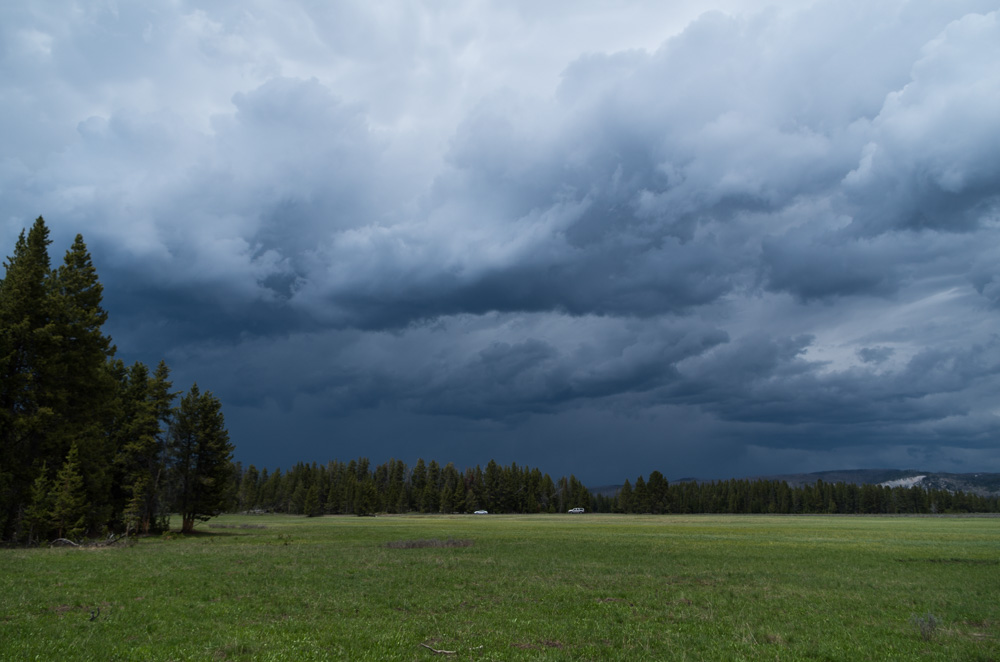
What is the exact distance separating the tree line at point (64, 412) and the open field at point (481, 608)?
926cm

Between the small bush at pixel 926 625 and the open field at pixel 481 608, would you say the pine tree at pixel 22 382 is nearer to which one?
the open field at pixel 481 608

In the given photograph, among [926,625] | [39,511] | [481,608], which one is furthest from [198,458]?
[926,625]

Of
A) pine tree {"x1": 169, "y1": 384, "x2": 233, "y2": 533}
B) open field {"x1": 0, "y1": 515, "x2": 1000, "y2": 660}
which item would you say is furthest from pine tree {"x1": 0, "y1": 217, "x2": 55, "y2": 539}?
pine tree {"x1": 169, "y1": 384, "x2": 233, "y2": 533}

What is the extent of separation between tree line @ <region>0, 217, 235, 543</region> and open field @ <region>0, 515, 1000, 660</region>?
9.26m

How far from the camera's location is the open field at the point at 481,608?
15.3 meters

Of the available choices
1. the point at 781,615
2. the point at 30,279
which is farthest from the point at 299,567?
the point at 30,279

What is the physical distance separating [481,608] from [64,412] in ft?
148

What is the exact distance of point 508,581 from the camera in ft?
90.4

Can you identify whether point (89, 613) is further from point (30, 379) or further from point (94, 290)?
point (94, 290)

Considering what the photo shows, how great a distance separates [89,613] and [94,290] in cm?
4333

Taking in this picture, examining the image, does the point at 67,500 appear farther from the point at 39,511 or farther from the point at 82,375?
the point at 82,375

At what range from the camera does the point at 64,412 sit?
46.5 metres

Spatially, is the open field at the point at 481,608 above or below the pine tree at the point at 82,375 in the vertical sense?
below

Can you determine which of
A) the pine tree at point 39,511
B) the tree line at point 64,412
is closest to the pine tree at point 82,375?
the tree line at point 64,412
